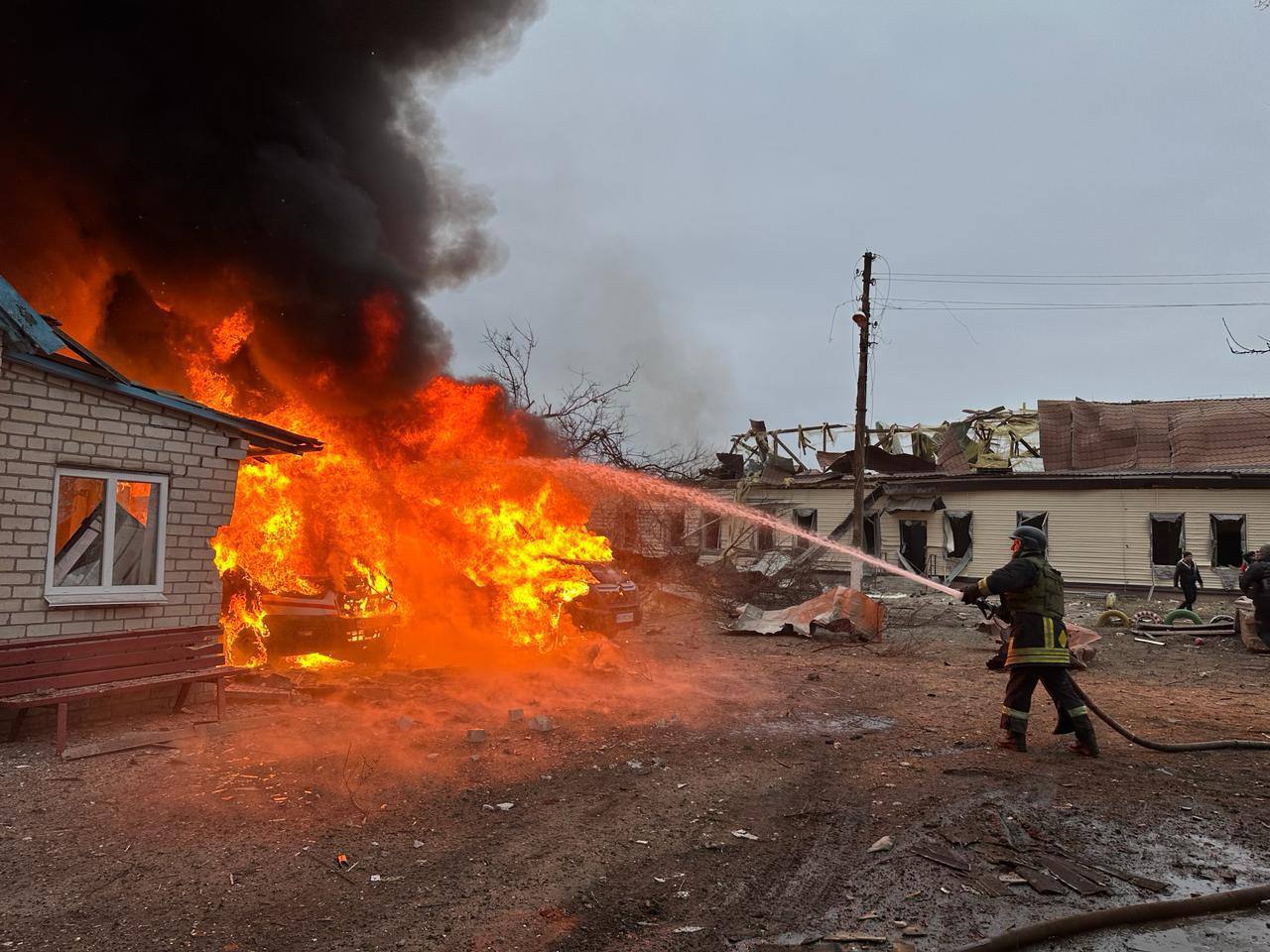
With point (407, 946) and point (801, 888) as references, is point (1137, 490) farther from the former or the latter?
point (407, 946)

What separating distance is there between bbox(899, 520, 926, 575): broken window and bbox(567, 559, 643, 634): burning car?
575 inches

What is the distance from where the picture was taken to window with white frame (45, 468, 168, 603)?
7.21 meters

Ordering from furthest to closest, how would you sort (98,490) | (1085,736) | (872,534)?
(872,534) < (98,490) < (1085,736)

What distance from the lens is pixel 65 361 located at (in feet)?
23.4

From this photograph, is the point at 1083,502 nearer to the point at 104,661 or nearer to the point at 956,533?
the point at 956,533

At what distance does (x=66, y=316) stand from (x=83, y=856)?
10.5 m

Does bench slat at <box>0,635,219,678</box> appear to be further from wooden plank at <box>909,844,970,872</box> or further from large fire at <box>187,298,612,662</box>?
wooden plank at <box>909,844,970,872</box>

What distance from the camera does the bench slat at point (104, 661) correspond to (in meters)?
6.59

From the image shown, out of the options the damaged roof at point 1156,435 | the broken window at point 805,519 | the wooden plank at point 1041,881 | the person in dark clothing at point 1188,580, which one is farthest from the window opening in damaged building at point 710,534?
the wooden plank at point 1041,881

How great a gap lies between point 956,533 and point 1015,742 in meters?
19.2

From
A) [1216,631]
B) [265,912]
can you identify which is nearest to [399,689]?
[265,912]

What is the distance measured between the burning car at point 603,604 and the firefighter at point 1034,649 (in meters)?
7.34

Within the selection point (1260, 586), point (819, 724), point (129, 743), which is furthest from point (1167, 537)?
point (129, 743)

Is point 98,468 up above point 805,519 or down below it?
below
